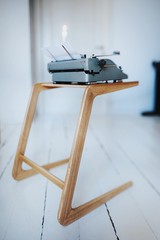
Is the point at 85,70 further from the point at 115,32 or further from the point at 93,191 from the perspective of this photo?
the point at 115,32

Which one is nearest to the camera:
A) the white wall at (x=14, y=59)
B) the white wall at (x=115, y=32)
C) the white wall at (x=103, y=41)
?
the white wall at (x=14, y=59)

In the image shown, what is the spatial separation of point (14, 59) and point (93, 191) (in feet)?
6.61

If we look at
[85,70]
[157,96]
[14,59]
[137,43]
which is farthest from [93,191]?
[137,43]

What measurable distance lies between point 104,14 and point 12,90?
1704 mm

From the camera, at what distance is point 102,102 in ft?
10.6

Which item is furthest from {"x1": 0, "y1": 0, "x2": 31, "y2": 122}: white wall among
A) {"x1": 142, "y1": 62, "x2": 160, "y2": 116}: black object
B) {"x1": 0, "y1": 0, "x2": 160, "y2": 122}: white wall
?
{"x1": 142, "y1": 62, "x2": 160, "y2": 116}: black object

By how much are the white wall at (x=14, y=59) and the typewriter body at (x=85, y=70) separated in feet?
5.71

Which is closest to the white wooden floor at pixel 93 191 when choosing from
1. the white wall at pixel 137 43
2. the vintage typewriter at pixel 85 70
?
the vintage typewriter at pixel 85 70

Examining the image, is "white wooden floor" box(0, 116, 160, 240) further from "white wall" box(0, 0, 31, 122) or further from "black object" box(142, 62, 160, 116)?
"black object" box(142, 62, 160, 116)

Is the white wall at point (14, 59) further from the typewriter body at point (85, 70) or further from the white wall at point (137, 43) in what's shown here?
the typewriter body at point (85, 70)

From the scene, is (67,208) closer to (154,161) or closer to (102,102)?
(154,161)

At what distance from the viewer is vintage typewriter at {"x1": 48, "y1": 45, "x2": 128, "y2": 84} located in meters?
0.80

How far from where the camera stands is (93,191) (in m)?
1.04

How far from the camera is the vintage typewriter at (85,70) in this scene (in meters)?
0.80
